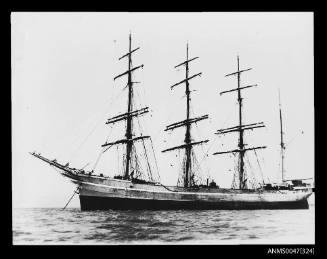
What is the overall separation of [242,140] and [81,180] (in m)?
10.3

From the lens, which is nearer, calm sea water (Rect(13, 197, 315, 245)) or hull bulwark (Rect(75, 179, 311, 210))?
calm sea water (Rect(13, 197, 315, 245))

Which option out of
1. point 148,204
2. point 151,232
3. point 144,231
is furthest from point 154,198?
point 151,232

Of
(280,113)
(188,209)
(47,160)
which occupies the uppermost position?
(280,113)

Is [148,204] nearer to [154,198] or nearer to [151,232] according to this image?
[154,198]

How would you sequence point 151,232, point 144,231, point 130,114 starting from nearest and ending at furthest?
point 151,232 < point 144,231 < point 130,114

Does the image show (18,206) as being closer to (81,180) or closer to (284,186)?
(81,180)

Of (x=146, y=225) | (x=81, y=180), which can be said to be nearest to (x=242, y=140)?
(x=81, y=180)

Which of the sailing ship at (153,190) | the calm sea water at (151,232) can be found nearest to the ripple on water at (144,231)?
the calm sea water at (151,232)

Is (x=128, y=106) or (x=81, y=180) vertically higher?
(x=128, y=106)

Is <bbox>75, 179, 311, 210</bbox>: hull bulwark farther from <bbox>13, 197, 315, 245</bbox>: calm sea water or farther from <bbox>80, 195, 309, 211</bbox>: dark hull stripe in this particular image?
<bbox>13, 197, 315, 245</bbox>: calm sea water

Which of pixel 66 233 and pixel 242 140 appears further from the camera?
pixel 242 140

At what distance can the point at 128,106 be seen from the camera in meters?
27.6

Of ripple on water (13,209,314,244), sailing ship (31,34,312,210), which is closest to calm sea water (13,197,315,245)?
ripple on water (13,209,314,244)
